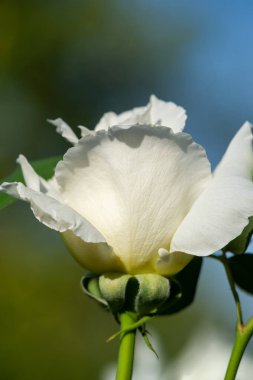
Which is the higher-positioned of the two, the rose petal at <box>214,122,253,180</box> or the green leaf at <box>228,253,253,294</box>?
the rose petal at <box>214,122,253,180</box>

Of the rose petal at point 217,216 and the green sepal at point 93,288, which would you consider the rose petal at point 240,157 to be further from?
the green sepal at point 93,288

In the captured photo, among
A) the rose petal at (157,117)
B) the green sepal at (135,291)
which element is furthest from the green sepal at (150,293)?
the rose petal at (157,117)

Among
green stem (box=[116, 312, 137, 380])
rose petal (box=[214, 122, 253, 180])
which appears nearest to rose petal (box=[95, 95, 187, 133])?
rose petal (box=[214, 122, 253, 180])

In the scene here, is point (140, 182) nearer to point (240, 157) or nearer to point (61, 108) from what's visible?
point (240, 157)

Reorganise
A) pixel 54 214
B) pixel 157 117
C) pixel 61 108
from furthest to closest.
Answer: pixel 61 108, pixel 157 117, pixel 54 214

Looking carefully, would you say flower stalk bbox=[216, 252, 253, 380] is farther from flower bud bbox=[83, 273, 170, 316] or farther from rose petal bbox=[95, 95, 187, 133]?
rose petal bbox=[95, 95, 187, 133]

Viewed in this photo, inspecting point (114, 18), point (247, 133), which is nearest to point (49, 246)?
point (114, 18)

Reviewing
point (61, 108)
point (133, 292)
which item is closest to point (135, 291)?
point (133, 292)
